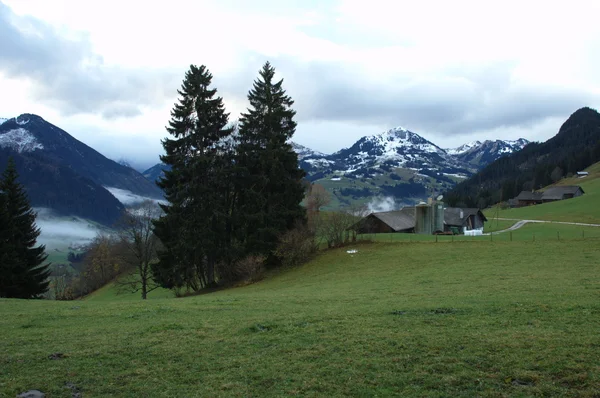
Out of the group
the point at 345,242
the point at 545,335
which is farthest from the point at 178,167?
the point at 545,335

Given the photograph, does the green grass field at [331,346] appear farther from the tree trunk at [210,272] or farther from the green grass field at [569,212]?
the green grass field at [569,212]

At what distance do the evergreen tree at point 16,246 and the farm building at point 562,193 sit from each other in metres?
147

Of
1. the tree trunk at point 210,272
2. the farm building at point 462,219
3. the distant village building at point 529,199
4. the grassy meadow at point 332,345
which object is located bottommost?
the tree trunk at point 210,272

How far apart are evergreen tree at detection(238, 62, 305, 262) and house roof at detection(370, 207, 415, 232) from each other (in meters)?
26.0

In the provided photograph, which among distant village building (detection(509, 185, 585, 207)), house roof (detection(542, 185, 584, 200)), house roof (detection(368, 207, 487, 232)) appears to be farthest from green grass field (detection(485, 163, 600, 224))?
house roof (detection(542, 185, 584, 200))

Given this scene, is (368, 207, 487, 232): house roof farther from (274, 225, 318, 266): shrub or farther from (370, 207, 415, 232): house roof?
(274, 225, 318, 266): shrub

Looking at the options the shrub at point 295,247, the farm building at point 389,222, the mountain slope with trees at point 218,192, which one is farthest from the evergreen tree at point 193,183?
the farm building at point 389,222

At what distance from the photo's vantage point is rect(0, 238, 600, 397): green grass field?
9.56 m

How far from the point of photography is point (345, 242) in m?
53.2

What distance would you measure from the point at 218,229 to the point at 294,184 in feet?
34.7

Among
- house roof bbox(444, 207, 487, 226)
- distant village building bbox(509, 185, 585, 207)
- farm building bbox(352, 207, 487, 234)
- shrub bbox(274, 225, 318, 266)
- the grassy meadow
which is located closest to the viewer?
the grassy meadow

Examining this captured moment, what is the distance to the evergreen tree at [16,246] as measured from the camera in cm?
4488

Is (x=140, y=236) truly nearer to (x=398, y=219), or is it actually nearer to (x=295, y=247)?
(x=295, y=247)

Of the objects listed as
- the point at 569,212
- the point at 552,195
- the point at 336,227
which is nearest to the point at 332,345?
the point at 336,227
